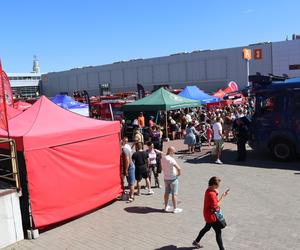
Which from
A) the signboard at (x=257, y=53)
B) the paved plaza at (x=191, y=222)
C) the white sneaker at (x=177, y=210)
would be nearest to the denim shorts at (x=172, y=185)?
the white sneaker at (x=177, y=210)

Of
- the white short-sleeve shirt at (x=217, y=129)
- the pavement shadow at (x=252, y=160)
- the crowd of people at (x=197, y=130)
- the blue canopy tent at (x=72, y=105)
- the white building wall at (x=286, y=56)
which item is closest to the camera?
the pavement shadow at (x=252, y=160)

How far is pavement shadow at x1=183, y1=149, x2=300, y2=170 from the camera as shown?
12.8 m

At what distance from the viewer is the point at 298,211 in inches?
325

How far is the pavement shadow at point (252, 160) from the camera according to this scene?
1279 cm

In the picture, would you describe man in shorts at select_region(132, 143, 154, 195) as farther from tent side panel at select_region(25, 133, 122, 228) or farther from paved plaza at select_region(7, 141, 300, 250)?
paved plaza at select_region(7, 141, 300, 250)

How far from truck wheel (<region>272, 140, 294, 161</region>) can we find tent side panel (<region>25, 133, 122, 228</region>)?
20.6ft

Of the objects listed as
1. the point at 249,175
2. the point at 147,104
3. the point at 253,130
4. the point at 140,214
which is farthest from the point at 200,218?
the point at 147,104

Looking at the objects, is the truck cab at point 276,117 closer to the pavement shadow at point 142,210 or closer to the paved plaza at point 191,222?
the paved plaza at point 191,222

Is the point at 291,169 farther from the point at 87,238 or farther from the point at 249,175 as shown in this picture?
the point at 87,238

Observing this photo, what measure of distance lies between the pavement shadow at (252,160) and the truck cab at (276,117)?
1.20 feet

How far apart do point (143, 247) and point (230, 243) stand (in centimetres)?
154

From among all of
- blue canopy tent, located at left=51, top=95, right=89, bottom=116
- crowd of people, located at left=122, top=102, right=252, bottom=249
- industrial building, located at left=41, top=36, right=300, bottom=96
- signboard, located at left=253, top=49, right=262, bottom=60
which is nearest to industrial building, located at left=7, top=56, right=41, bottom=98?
industrial building, located at left=41, top=36, right=300, bottom=96

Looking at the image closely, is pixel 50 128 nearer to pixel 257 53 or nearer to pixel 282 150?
pixel 282 150

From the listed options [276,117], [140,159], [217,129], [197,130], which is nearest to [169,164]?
[140,159]
